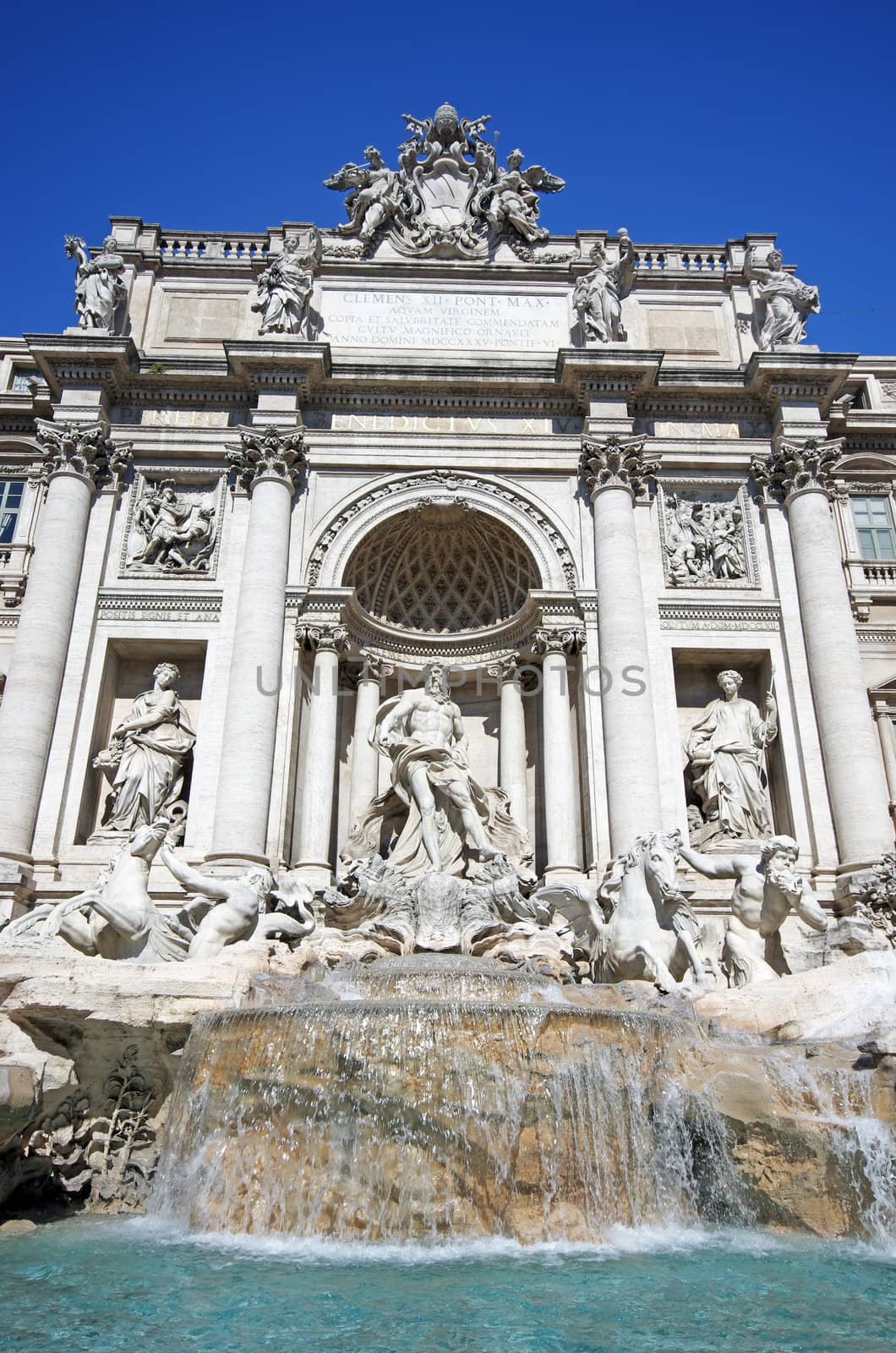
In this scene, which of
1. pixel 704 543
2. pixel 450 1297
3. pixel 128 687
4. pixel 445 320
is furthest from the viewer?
pixel 445 320

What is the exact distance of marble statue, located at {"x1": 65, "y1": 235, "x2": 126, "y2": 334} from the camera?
20.0 m

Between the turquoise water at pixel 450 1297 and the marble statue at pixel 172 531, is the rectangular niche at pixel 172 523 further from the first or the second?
the turquoise water at pixel 450 1297

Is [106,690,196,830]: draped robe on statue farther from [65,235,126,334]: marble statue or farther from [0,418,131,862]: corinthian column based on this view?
[65,235,126,334]: marble statue

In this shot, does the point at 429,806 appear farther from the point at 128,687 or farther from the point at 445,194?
the point at 445,194

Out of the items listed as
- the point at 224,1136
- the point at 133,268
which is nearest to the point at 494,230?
the point at 133,268

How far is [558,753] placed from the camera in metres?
17.6

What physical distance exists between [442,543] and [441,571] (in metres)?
0.65

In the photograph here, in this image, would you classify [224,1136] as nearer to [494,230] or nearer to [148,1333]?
[148,1333]

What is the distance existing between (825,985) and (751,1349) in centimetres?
577

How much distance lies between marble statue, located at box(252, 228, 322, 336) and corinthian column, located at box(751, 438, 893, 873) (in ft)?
30.8

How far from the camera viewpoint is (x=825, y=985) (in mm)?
10492

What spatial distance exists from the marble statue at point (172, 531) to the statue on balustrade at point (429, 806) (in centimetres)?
484

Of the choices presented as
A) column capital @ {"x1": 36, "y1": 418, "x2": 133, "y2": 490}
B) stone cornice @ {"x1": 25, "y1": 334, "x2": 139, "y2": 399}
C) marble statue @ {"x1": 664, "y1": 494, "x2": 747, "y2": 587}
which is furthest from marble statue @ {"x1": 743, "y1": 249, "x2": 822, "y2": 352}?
column capital @ {"x1": 36, "y1": 418, "x2": 133, "y2": 490}

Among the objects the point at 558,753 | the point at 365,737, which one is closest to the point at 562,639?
the point at 558,753
